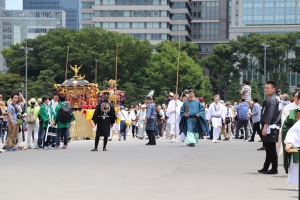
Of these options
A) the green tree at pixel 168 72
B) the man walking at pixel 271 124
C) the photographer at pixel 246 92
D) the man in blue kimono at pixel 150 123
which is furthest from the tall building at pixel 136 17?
the man walking at pixel 271 124

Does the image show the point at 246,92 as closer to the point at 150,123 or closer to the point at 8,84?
the point at 150,123

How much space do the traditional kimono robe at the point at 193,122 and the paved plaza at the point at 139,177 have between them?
368 centimetres

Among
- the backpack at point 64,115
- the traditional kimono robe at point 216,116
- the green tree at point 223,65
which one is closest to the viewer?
the backpack at point 64,115

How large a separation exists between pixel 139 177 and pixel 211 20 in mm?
130709

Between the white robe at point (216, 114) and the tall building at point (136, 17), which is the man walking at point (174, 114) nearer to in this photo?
the white robe at point (216, 114)

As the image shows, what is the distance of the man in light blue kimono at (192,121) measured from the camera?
73.8 feet

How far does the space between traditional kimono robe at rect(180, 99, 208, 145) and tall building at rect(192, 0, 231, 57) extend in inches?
4676

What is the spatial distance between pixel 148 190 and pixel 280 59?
265ft

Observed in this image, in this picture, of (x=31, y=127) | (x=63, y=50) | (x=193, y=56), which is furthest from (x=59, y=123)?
(x=193, y=56)

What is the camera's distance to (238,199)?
1011 centimetres

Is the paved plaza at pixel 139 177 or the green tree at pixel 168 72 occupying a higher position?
the green tree at pixel 168 72

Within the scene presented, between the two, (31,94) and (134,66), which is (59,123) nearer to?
(31,94)

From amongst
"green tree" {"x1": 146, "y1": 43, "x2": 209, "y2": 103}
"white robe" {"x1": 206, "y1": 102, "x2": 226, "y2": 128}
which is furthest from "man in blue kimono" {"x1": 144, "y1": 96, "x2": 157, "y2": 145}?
"green tree" {"x1": 146, "y1": 43, "x2": 209, "y2": 103}

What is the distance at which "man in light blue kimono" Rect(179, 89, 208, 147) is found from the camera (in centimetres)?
2250
